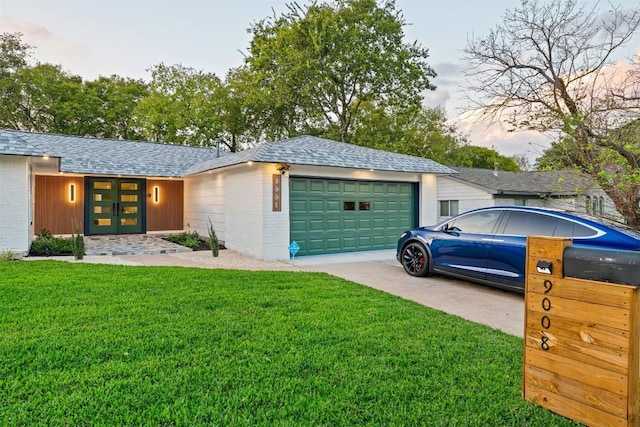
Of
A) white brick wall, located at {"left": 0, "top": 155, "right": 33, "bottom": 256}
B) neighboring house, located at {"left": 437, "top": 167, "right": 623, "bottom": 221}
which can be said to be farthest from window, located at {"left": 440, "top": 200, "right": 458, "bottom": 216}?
white brick wall, located at {"left": 0, "top": 155, "right": 33, "bottom": 256}

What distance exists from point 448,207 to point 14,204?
57.0 feet

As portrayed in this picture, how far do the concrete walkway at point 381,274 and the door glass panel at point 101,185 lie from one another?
2.92 m

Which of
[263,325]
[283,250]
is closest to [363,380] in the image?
[263,325]

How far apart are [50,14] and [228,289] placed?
1144 centimetres

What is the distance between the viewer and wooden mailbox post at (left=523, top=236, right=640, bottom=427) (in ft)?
7.21

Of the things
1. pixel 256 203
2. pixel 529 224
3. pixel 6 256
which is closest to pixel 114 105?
pixel 6 256

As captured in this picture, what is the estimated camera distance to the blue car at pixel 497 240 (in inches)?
197

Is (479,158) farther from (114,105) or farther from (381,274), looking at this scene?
(381,274)

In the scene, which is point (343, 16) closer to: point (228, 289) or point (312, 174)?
point (312, 174)

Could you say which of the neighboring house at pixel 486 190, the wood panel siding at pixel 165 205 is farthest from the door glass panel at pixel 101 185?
the neighboring house at pixel 486 190

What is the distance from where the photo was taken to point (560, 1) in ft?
28.3

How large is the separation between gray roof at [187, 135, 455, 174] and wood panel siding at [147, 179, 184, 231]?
9.83ft

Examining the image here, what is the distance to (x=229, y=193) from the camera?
11.3 metres

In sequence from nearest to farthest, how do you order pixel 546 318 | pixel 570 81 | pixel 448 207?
pixel 546 318 < pixel 570 81 < pixel 448 207
